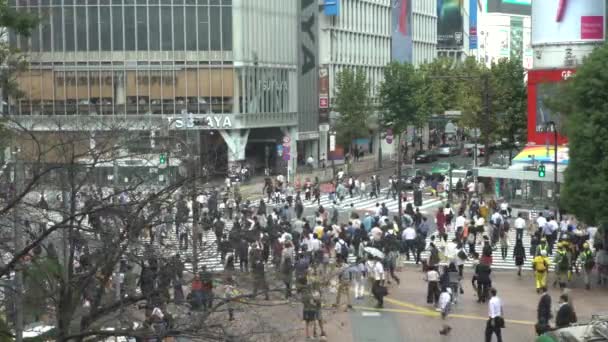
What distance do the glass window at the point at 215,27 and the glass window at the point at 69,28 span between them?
845cm

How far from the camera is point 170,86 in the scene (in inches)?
2515

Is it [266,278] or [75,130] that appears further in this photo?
[75,130]

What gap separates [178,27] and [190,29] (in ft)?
2.46

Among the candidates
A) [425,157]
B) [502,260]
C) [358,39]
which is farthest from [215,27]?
[502,260]

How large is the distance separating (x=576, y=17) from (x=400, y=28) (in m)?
39.7

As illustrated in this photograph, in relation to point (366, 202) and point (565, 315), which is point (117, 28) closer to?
point (366, 202)

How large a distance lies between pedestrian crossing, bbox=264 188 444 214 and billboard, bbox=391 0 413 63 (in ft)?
136

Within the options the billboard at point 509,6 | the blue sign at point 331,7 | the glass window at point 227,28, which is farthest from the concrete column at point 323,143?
the billboard at point 509,6

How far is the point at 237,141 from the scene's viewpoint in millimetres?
64938

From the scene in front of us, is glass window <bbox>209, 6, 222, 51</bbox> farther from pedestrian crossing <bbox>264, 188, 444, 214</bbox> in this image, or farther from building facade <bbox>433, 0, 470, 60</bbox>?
building facade <bbox>433, 0, 470, 60</bbox>

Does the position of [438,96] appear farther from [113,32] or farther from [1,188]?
[1,188]

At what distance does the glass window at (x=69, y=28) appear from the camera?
63.3 m

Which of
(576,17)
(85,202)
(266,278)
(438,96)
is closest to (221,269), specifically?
(266,278)

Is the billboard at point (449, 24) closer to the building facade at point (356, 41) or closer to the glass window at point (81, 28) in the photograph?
the building facade at point (356, 41)
